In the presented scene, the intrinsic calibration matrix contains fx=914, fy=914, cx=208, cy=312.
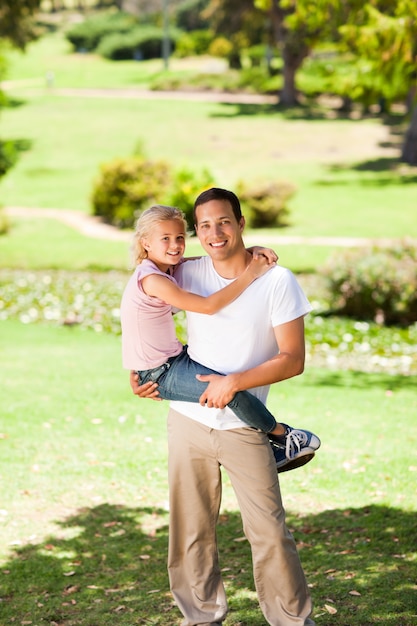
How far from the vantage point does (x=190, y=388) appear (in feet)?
13.4

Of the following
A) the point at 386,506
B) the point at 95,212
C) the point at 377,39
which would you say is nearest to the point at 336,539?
the point at 386,506

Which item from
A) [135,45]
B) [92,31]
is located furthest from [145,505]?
[92,31]

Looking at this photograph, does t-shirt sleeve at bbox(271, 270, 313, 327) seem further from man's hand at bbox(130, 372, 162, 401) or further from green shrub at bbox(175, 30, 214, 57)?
green shrub at bbox(175, 30, 214, 57)

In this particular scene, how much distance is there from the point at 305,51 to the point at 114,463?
151 feet

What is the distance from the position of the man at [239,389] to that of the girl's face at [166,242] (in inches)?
4.5

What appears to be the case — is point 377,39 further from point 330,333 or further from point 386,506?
point 386,506

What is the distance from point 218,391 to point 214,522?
→ 811mm

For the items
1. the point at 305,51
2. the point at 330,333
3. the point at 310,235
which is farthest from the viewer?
the point at 305,51

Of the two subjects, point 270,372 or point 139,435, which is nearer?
point 270,372

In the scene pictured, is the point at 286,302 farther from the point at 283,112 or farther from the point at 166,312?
the point at 283,112

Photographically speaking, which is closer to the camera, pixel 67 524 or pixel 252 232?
pixel 67 524

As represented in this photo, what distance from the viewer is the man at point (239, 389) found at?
12.9 feet

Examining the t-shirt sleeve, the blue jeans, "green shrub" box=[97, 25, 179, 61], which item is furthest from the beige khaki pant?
"green shrub" box=[97, 25, 179, 61]

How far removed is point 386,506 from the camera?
7.03 metres
